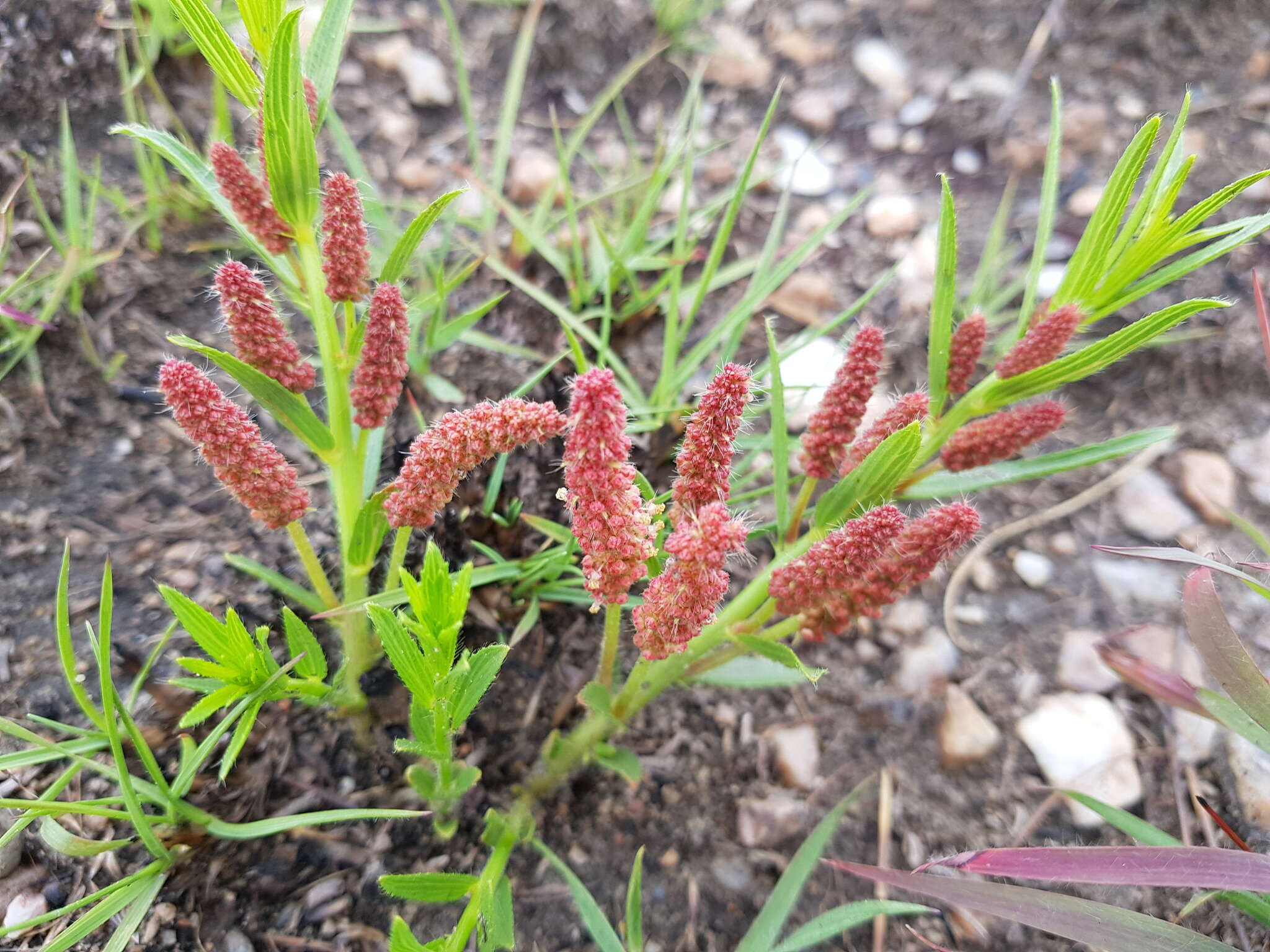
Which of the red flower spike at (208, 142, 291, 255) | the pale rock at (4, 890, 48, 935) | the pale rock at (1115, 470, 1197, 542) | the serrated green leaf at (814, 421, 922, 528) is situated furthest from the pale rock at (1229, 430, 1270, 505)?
the pale rock at (4, 890, 48, 935)

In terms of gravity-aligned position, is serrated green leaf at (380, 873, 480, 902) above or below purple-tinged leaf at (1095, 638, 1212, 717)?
below

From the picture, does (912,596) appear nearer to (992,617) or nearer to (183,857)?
(992,617)

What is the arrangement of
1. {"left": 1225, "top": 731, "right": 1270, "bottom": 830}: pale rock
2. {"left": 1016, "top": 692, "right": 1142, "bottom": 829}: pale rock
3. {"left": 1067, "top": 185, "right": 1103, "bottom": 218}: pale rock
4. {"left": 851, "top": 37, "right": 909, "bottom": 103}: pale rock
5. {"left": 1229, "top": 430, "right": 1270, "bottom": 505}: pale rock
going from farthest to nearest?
1. {"left": 851, "top": 37, "right": 909, "bottom": 103}: pale rock
2. {"left": 1067, "top": 185, "right": 1103, "bottom": 218}: pale rock
3. {"left": 1229, "top": 430, "right": 1270, "bottom": 505}: pale rock
4. {"left": 1016, "top": 692, "right": 1142, "bottom": 829}: pale rock
5. {"left": 1225, "top": 731, "right": 1270, "bottom": 830}: pale rock

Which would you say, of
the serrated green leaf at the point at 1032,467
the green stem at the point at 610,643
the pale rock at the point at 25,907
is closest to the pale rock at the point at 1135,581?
the serrated green leaf at the point at 1032,467

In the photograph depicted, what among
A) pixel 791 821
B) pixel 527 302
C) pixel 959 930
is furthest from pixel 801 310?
pixel 959 930

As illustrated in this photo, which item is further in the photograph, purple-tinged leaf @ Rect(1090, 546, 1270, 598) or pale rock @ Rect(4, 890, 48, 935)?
pale rock @ Rect(4, 890, 48, 935)

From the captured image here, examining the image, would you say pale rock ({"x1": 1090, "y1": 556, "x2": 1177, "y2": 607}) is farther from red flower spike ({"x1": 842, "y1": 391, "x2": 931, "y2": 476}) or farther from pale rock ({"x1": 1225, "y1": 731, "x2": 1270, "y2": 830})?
red flower spike ({"x1": 842, "y1": 391, "x2": 931, "y2": 476})

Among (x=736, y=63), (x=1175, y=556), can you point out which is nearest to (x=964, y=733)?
(x=1175, y=556)
